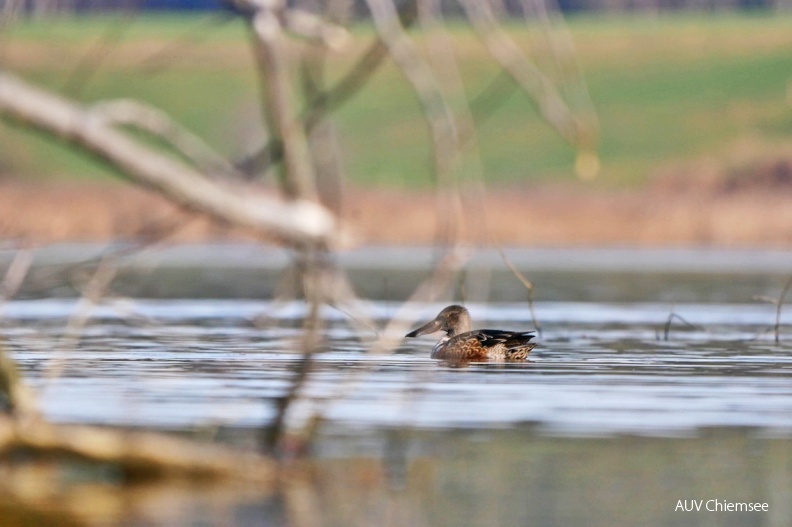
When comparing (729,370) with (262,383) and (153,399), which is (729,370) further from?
(153,399)

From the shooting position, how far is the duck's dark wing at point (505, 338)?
48.7ft

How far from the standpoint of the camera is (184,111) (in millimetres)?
52688

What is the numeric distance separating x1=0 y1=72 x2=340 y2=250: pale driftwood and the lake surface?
140cm

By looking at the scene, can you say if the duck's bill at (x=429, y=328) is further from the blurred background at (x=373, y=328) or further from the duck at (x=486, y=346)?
the blurred background at (x=373, y=328)

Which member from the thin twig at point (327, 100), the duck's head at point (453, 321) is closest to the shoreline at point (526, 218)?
the duck's head at point (453, 321)

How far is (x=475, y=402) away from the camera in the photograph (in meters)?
11.8

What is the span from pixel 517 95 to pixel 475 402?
40.5 meters

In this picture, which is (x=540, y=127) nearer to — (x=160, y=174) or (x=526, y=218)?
(x=526, y=218)

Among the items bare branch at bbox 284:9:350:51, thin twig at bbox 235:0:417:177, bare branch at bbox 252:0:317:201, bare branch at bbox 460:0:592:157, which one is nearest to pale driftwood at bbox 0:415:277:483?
thin twig at bbox 235:0:417:177

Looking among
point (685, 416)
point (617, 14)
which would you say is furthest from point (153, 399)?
point (617, 14)

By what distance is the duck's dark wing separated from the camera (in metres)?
14.8

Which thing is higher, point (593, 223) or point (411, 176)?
point (411, 176)

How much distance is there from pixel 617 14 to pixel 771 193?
83.2ft

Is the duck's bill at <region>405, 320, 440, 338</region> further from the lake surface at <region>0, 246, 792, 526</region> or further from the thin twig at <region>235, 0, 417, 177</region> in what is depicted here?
the thin twig at <region>235, 0, 417, 177</region>
